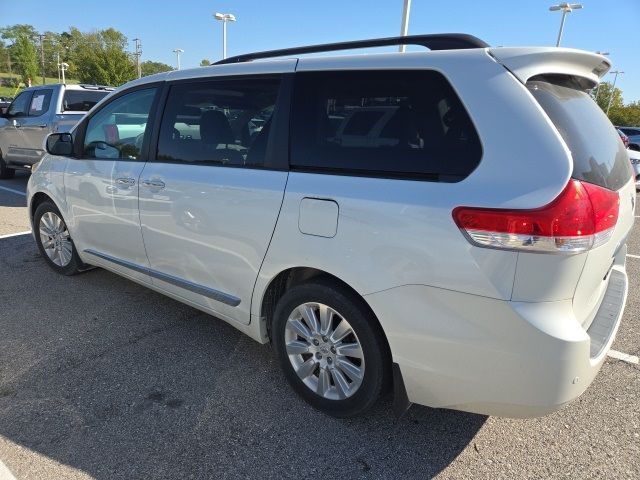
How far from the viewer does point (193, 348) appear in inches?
128

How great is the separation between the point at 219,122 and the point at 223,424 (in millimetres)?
1794

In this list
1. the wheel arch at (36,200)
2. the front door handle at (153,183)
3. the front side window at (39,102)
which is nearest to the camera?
the front door handle at (153,183)

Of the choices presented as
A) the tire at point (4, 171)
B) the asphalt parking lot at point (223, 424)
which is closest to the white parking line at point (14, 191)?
the tire at point (4, 171)

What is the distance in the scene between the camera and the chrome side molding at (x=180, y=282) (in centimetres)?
289

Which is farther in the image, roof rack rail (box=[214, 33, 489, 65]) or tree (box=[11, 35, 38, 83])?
tree (box=[11, 35, 38, 83])

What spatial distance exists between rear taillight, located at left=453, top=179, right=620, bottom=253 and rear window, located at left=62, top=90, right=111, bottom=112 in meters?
8.42

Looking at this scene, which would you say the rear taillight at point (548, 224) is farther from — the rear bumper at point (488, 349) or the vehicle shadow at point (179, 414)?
the vehicle shadow at point (179, 414)

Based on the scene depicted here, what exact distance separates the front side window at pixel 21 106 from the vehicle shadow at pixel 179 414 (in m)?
7.05

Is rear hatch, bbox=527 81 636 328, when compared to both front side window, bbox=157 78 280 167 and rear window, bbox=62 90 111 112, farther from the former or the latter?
rear window, bbox=62 90 111 112

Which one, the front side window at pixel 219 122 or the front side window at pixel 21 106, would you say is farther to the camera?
the front side window at pixel 21 106

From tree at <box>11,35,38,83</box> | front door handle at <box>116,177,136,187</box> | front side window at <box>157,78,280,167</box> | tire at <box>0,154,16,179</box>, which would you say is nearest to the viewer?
front side window at <box>157,78,280,167</box>

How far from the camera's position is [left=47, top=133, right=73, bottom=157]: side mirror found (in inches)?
157

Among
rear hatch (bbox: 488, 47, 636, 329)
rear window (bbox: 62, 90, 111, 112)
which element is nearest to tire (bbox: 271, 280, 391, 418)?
rear hatch (bbox: 488, 47, 636, 329)

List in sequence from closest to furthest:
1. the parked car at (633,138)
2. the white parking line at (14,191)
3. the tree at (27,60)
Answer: the white parking line at (14,191), the parked car at (633,138), the tree at (27,60)
